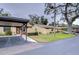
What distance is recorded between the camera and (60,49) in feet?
36.3

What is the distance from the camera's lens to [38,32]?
36.6ft

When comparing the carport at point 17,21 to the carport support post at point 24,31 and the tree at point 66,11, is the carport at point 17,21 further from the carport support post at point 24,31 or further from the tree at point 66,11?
the tree at point 66,11

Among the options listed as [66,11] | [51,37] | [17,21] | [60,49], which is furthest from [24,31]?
[66,11]

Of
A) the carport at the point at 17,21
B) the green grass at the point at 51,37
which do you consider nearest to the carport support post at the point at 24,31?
the carport at the point at 17,21

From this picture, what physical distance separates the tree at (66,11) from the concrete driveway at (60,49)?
311 millimetres

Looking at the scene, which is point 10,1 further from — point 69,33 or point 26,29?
point 69,33

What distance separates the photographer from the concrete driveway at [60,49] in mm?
11023

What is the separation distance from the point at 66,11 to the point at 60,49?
87cm

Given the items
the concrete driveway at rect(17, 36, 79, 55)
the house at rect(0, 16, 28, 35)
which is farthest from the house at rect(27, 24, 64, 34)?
the concrete driveway at rect(17, 36, 79, 55)

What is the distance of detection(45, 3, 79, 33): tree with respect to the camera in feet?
36.3

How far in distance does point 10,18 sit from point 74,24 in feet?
4.71

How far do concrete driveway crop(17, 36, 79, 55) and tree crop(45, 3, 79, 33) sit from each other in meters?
0.31

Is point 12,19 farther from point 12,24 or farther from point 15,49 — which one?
point 15,49

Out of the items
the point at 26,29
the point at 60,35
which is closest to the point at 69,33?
the point at 60,35
